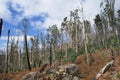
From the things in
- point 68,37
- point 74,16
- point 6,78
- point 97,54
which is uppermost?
point 74,16

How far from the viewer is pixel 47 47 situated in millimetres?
80062

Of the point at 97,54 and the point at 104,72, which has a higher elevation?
the point at 97,54

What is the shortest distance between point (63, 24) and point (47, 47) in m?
15.2

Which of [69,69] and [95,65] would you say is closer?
[69,69]

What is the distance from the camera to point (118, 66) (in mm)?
26062

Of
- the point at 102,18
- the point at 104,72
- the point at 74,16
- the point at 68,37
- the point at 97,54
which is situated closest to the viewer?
the point at 104,72

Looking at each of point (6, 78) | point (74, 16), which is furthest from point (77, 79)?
point (74, 16)

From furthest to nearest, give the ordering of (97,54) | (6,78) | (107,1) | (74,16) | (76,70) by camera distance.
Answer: (74,16) < (107,1) < (6,78) < (97,54) < (76,70)

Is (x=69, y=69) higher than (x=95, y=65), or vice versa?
(x=95, y=65)

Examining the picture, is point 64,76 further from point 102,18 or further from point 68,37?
point 68,37

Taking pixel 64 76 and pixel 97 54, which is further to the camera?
pixel 97 54

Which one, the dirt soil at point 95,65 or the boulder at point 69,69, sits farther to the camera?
the boulder at point 69,69

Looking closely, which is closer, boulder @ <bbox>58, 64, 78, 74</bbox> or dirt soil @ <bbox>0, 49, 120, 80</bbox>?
dirt soil @ <bbox>0, 49, 120, 80</bbox>

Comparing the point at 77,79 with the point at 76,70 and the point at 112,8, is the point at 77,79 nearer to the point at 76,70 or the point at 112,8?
the point at 76,70
